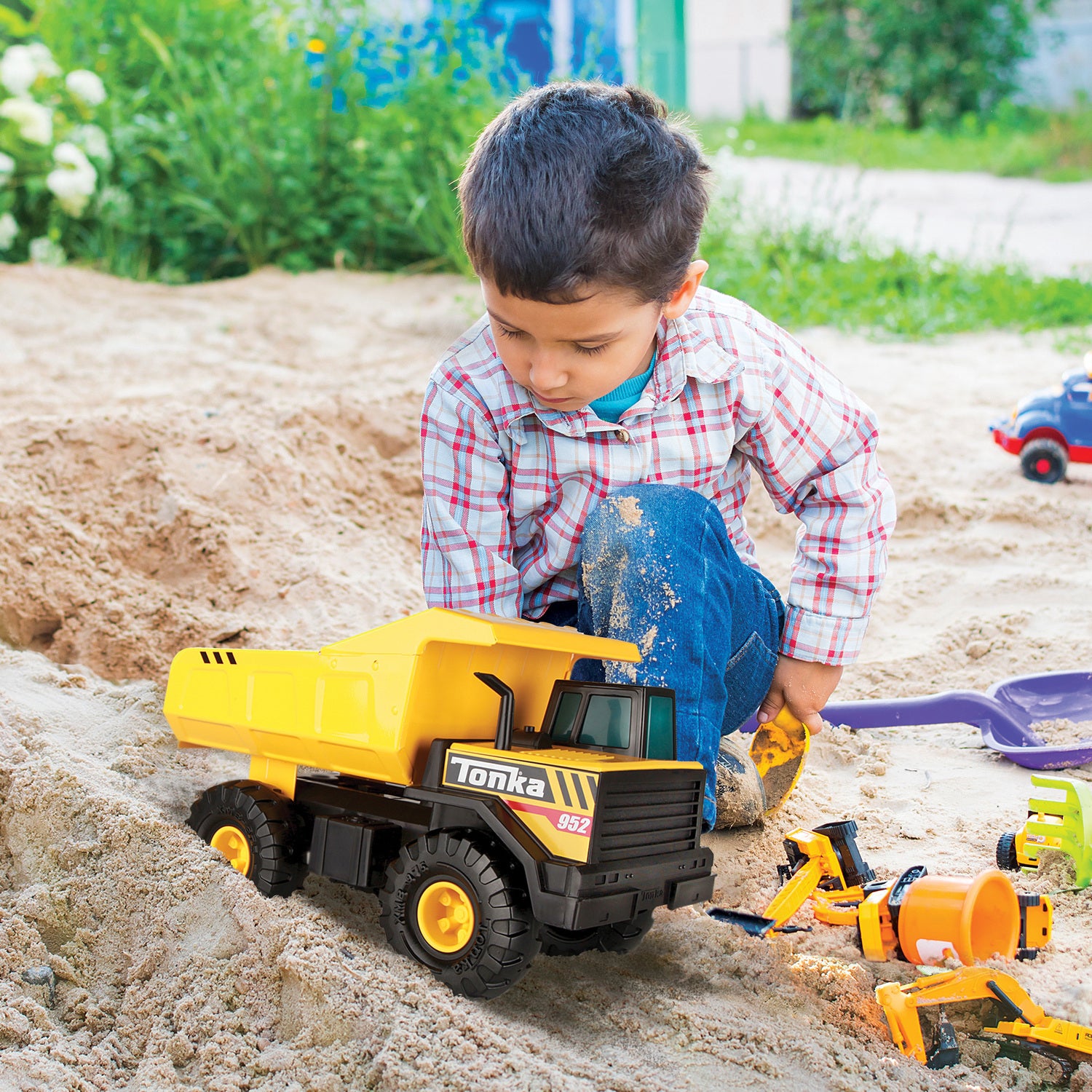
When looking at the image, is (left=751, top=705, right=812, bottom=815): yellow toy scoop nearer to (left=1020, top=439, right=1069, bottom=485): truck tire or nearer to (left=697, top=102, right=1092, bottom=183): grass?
(left=1020, top=439, right=1069, bottom=485): truck tire

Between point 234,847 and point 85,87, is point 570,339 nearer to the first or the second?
point 234,847

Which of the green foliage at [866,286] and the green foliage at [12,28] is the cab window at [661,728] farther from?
the green foliage at [12,28]

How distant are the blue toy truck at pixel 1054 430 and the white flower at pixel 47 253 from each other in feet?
14.2

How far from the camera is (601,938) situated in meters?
1.54

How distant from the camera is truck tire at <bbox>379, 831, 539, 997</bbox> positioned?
4.34 ft

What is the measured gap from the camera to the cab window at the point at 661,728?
1.48m

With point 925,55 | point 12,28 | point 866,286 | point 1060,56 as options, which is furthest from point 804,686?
point 1060,56

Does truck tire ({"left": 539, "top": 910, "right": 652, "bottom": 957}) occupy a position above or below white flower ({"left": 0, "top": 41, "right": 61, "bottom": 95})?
below

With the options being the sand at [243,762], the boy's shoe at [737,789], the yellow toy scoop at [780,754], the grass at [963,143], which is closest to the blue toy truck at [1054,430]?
the sand at [243,762]

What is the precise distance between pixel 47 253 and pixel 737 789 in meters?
4.80

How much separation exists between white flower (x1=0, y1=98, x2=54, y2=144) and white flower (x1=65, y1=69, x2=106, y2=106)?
19cm

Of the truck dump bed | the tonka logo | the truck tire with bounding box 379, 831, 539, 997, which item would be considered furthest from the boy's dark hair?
the truck tire with bounding box 379, 831, 539, 997

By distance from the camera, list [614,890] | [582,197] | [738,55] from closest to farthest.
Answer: [614,890], [582,197], [738,55]

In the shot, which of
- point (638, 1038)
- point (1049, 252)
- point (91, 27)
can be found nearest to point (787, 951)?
point (638, 1038)
